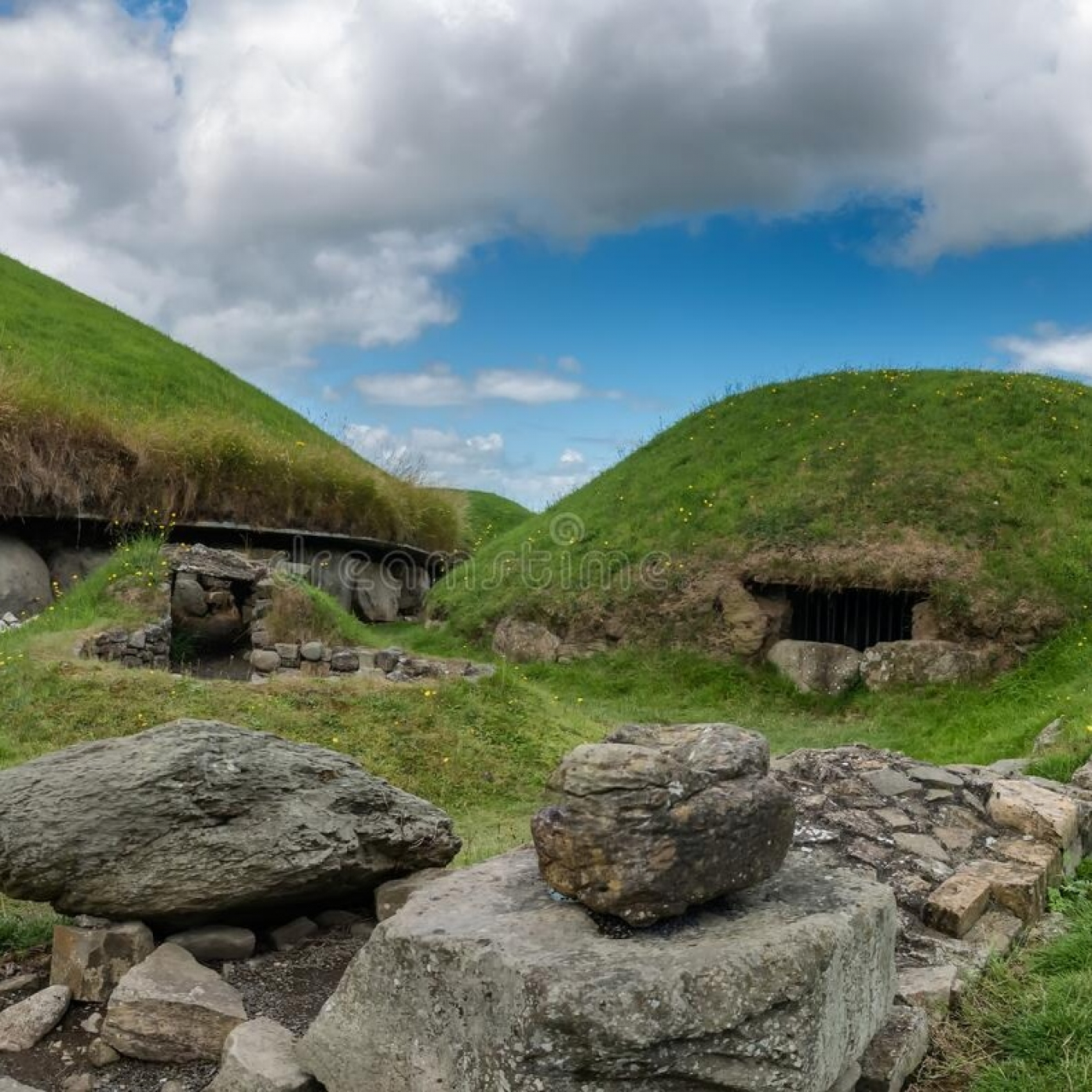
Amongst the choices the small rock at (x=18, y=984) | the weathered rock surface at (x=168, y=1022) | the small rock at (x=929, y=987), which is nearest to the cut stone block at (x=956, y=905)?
the small rock at (x=929, y=987)

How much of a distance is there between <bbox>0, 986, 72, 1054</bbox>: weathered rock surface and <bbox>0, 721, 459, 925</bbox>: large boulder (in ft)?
1.45

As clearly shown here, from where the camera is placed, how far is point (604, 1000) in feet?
11.8

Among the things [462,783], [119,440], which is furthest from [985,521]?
[119,440]

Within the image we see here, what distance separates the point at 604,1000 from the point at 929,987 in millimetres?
2302

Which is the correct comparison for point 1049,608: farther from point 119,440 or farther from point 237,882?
point 119,440

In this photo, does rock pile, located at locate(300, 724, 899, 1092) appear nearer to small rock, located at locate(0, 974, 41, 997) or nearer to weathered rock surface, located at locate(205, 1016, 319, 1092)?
weathered rock surface, located at locate(205, 1016, 319, 1092)

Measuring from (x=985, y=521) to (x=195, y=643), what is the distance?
1381 centimetres

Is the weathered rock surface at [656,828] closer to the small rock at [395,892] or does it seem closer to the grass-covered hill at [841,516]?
the small rock at [395,892]

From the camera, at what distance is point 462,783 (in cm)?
1138

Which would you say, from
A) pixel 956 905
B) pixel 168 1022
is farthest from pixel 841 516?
pixel 168 1022

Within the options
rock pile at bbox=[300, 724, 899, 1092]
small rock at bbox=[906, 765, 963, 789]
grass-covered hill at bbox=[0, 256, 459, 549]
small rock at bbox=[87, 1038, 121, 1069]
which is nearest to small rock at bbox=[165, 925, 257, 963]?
small rock at bbox=[87, 1038, 121, 1069]

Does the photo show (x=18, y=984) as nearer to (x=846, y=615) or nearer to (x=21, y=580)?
(x=21, y=580)

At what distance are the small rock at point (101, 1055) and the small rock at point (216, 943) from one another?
675 millimetres

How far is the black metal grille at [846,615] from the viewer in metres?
19.7
